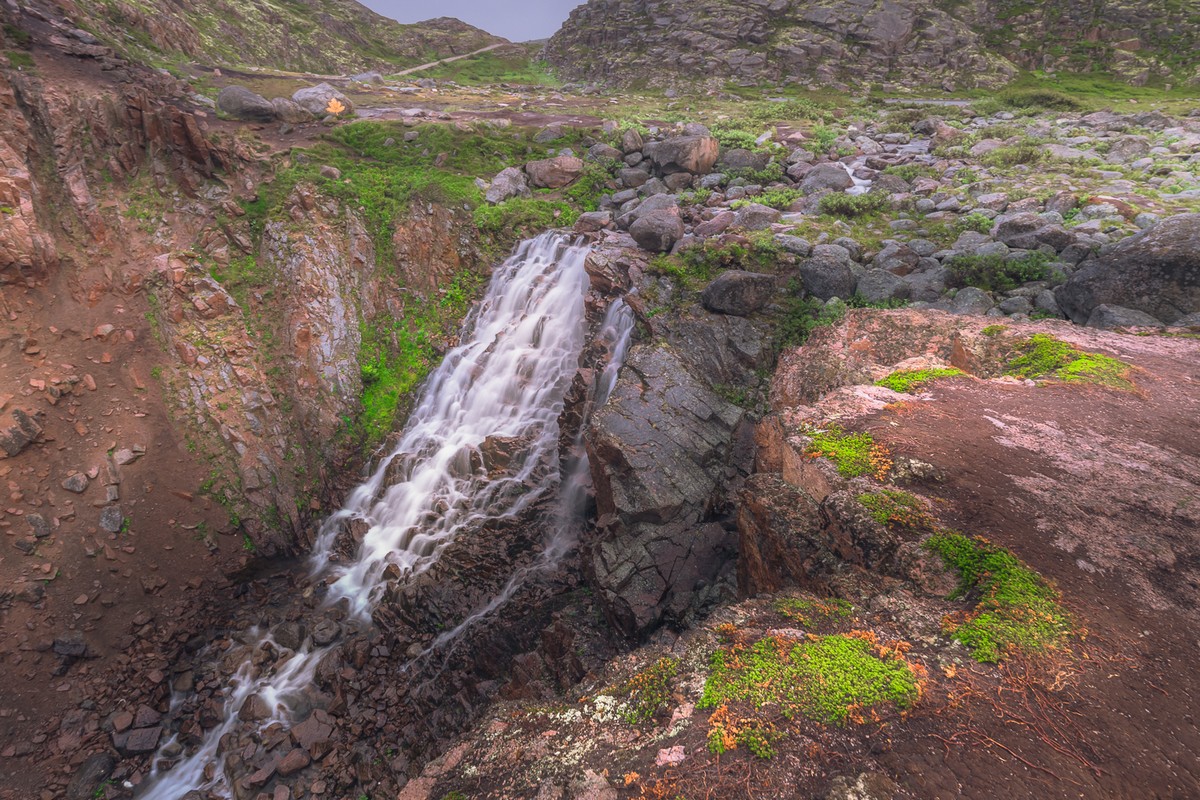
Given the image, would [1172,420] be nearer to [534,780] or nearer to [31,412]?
[534,780]

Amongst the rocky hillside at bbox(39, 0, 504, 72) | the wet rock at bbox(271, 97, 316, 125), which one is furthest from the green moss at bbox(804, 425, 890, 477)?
the rocky hillside at bbox(39, 0, 504, 72)

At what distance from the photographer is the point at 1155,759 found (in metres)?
4.03

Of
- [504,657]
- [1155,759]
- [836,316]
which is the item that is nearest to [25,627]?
[504,657]

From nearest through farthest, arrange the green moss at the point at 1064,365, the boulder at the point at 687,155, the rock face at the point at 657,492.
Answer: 1. the green moss at the point at 1064,365
2. the rock face at the point at 657,492
3. the boulder at the point at 687,155

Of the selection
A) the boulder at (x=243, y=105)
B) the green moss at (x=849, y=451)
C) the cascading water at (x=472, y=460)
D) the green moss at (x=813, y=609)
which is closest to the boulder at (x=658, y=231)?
the cascading water at (x=472, y=460)

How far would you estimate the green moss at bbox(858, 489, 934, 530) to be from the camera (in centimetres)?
645

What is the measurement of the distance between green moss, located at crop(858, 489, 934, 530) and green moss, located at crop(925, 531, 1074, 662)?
0.35m

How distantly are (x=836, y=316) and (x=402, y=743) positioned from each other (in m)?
14.2

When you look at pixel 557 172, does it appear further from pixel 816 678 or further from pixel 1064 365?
pixel 816 678

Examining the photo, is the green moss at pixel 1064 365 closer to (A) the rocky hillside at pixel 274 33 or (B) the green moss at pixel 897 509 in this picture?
(B) the green moss at pixel 897 509

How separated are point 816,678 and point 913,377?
6979 mm

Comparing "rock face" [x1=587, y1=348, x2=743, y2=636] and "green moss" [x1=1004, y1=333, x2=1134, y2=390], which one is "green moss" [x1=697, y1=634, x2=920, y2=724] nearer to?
"rock face" [x1=587, y1=348, x2=743, y2=636]

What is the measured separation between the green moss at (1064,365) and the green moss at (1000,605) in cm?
568

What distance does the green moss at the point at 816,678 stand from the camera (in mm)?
4566
